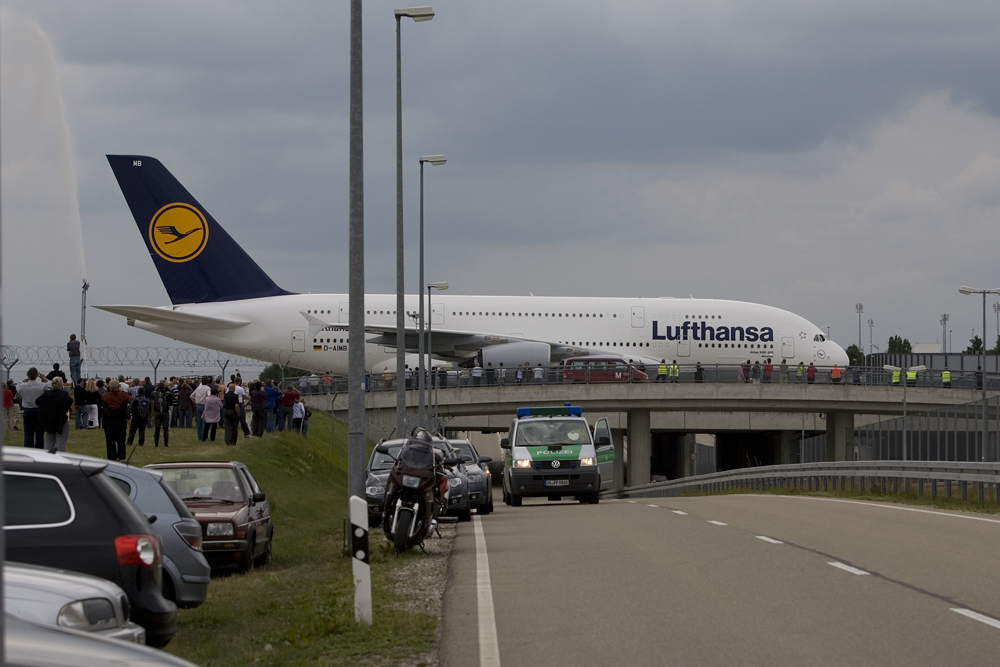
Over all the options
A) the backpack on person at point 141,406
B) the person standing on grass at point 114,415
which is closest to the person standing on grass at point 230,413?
the backpack on person at point 141,406

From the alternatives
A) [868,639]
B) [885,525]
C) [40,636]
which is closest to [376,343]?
[885,525]

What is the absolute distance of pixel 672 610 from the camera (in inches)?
392

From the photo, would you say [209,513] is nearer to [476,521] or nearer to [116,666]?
[476,521]

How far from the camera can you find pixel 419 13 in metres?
25.2

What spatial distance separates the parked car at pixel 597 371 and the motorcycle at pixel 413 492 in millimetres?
42124

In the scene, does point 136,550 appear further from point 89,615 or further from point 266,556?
point 266,556

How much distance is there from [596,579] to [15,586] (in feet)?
24.2

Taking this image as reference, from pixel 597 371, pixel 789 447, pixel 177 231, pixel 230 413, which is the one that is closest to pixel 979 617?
pixel 230 413

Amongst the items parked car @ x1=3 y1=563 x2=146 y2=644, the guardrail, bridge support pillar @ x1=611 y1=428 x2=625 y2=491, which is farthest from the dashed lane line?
bridge support pillar @ x1=611 y1=428 x2=625 y2=491

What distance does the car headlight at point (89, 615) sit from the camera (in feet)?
18.5

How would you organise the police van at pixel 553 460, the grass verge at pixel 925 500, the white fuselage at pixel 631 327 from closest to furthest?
the grass verge at pixel 925 500, the police van at pixel 553 460, the white fuselage at pixel 631 327

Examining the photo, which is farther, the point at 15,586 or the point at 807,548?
the point at 807,548

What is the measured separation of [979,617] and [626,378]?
48737 millimetres

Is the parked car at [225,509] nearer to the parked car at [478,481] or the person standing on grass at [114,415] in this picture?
the parked car at [478,481]
